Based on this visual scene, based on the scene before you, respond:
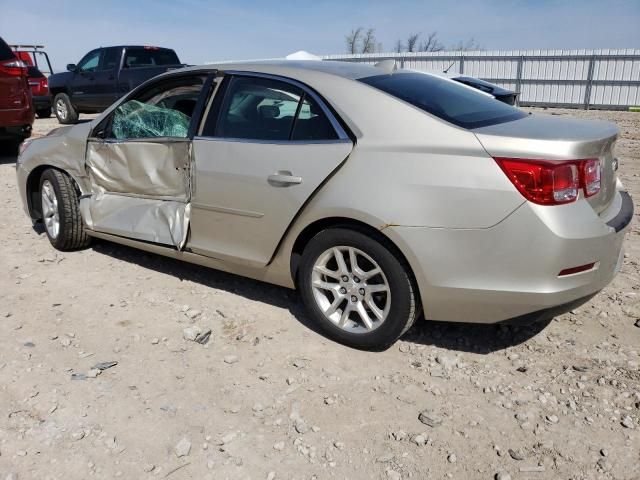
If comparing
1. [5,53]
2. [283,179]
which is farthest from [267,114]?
[5,53]

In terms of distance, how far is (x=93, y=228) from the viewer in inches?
172

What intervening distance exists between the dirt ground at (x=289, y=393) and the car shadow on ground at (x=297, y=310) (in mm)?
14

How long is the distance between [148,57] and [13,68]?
487 cm

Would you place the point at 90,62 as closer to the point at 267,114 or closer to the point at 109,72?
the point at 109,72

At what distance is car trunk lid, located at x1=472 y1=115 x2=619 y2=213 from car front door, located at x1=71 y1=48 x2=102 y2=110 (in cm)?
1274

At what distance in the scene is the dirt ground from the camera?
230 cm

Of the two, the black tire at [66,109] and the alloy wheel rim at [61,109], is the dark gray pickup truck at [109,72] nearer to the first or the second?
the black tire at [66,109]

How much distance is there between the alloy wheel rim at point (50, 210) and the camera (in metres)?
4.62

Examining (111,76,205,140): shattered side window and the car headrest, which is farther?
(111,76,205,140): shattered side window

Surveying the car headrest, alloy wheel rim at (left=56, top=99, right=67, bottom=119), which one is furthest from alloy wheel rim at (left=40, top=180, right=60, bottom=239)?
alloy wheel rim at (left=56, top=99, right=67, bottom=119)

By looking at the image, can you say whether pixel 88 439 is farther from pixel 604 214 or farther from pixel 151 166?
pixel 604 214

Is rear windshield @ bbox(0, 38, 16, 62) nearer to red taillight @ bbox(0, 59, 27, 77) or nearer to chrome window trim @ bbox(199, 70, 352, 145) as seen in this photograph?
red taillight @ bbox(0, 59, 27, 77)

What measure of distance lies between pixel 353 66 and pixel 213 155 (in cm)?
107

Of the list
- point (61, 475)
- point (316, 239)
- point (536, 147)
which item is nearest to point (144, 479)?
point (61, 475)
